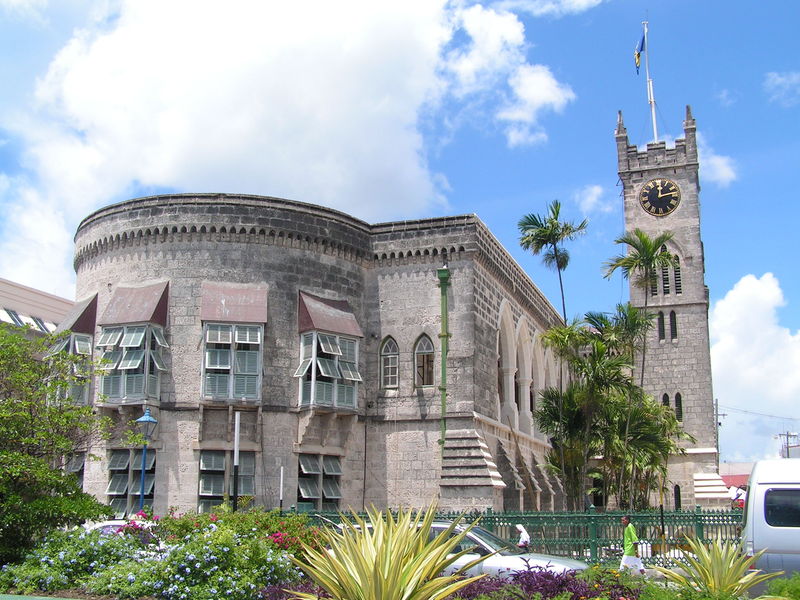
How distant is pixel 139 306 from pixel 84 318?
230cm

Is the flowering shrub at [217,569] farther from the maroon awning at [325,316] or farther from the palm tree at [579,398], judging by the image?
the palm tree at [579,398]

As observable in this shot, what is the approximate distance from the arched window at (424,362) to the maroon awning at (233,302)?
5.12 meters

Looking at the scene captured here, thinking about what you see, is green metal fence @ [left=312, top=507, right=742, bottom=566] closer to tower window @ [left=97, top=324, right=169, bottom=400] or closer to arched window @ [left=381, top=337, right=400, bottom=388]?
arched window @ [left=381, top=337, right=400, bottom=388]

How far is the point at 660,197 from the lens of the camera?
1984 inches

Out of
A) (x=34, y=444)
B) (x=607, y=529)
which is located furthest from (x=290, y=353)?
(x=607, y=529)

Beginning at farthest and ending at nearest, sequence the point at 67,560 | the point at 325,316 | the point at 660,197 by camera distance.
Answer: the point at 660,197, the point at 325,316, the point at 67,560

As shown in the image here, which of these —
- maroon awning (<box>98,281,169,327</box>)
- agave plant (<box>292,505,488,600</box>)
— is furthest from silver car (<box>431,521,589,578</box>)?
maroon awning (<box>98,281,169,327</box>)

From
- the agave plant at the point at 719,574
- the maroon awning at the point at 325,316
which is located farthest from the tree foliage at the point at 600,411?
the agave plant at the point at 719,574

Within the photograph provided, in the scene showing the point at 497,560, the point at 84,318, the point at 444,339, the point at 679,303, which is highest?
the point at 679,303

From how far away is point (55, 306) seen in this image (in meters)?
43.1

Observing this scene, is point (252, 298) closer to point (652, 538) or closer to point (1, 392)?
point (1, 392)

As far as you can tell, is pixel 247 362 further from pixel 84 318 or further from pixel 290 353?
pixel 84 318

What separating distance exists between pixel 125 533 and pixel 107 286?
541 inches

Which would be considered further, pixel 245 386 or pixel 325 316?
pixel 325 316
